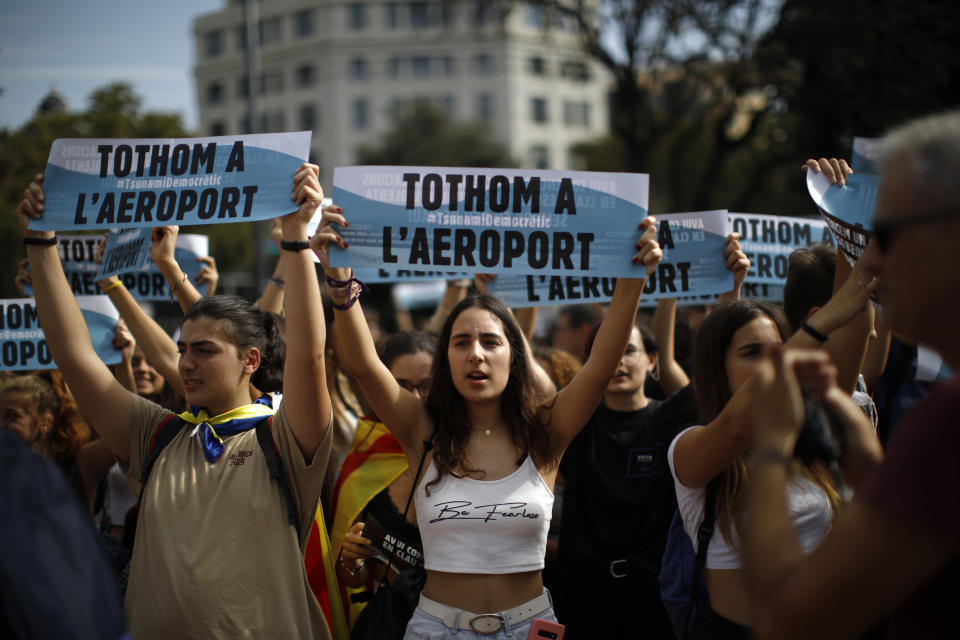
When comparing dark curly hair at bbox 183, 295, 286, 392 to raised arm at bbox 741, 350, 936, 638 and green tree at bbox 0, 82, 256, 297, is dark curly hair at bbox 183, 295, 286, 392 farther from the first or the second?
green tree at bbox 0, 82, 256, 297

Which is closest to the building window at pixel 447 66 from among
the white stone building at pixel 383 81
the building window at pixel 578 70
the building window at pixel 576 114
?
the white stone building at pixel 383 81

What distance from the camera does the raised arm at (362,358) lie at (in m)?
3.35

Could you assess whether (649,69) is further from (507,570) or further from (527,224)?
(507,570)

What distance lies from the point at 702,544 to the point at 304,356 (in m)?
1.56

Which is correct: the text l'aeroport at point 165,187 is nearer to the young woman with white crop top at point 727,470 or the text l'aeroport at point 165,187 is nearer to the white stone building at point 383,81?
the young woman with white crop top at point 727,470

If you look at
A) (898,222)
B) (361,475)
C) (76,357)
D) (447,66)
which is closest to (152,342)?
(76,357)

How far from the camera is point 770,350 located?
78.2 inches

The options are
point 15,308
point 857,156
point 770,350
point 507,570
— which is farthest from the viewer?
point 15,308

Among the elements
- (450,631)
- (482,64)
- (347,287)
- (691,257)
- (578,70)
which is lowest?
(450,631)

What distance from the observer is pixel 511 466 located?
3.45 metres

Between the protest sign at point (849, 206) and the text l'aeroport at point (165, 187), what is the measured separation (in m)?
2.33

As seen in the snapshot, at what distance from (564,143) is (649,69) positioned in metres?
57.7

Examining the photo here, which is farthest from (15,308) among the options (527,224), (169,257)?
(527,224)

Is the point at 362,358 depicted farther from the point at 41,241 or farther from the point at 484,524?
the point at 41,241
